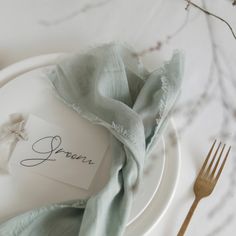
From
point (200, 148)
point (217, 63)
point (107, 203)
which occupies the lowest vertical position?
point (107, 203)

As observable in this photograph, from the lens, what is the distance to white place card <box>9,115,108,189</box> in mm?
541

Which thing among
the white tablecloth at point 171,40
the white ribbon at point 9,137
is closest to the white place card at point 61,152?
Answer: the white ribbon at point 9,137

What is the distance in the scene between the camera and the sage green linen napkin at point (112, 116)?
0.50 m

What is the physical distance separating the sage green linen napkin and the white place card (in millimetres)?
29

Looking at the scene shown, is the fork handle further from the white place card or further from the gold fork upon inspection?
the white place card

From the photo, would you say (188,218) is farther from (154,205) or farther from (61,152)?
(61,152)

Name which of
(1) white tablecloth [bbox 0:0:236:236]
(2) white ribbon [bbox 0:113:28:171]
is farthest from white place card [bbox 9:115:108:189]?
→ (1) white tablecloth [bbox 0:0:236:236]

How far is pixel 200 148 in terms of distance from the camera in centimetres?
61

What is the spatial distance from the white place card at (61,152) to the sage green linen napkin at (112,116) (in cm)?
3

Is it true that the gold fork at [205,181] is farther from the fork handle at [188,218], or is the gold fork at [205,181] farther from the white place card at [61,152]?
the white place card at [61,152]

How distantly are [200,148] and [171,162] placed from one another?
2.8 inches

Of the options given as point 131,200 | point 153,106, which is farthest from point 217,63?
point 131,200

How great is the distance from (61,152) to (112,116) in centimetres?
9

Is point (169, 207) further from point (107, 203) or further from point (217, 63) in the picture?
point (217, 63)
